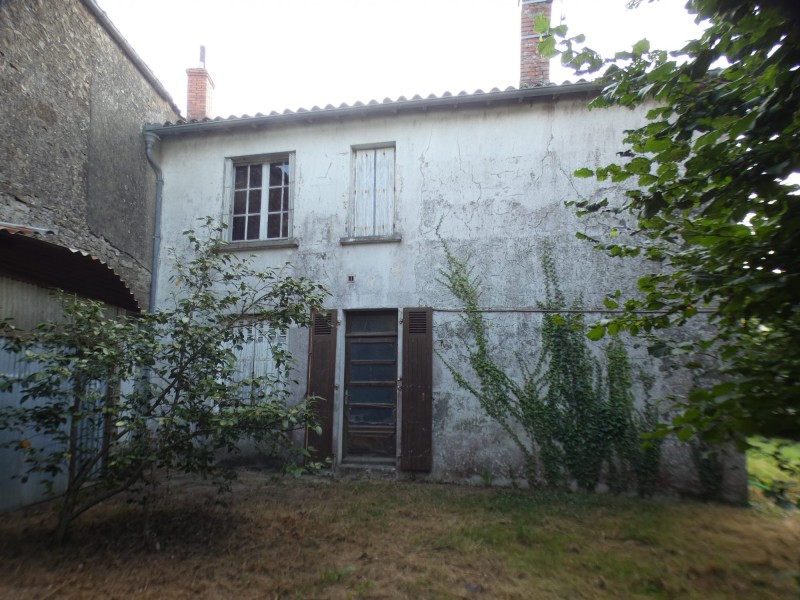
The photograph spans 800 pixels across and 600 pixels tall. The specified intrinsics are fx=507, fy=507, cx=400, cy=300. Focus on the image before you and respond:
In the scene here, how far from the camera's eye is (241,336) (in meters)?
4.89

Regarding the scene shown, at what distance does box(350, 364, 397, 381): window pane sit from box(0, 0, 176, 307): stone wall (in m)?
3.50

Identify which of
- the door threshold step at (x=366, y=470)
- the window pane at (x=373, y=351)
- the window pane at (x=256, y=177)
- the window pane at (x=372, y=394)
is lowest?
the door threshold step at (x=366, y=470)

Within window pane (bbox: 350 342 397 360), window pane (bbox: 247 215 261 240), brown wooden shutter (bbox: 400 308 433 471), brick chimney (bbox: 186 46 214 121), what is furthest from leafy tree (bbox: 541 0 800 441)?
brick chimney (bbox: 186 46 214 121)

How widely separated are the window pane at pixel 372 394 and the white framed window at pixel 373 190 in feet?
7.45

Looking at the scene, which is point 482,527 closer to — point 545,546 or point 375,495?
point 545,546

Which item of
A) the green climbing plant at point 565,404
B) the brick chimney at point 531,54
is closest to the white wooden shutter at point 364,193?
the green climbing plant at point 565,404

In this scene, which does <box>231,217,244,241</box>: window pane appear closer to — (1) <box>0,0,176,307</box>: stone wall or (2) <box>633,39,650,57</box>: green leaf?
(1) <box>0,0,176,307</box>: stone wall

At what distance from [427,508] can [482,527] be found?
83 cm

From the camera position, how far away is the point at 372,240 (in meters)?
7.48

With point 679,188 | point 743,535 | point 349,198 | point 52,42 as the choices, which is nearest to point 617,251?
point 679,188

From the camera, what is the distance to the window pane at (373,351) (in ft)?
24.4

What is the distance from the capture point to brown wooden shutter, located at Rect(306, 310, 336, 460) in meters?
7.12

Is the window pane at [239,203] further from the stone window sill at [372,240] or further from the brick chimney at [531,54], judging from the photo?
the brick chimney at [531,54]

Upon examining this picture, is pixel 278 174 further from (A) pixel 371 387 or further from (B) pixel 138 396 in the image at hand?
(B) pixel 138 396
